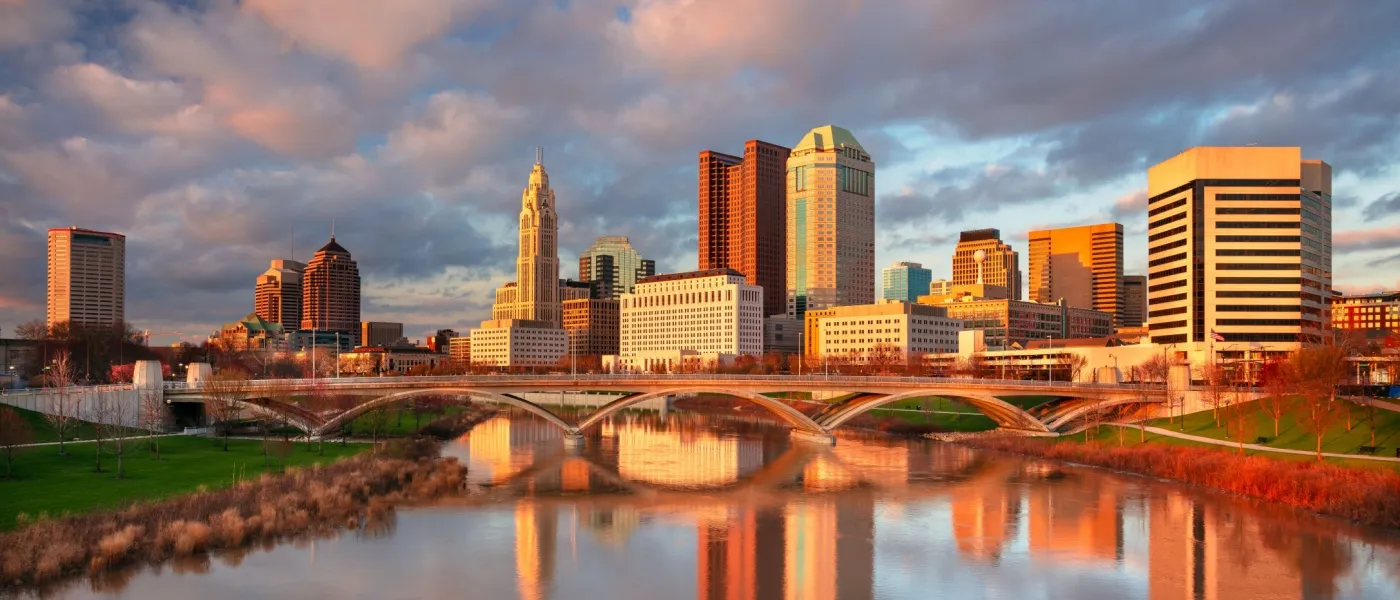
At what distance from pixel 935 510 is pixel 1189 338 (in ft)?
291

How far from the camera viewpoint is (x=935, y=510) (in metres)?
55.2

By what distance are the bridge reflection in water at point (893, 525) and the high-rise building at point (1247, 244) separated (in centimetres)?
6258

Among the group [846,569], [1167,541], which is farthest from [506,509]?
[1167,541]

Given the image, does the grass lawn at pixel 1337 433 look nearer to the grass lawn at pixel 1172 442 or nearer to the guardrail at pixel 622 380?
the grass lawn at pixel 1172 442

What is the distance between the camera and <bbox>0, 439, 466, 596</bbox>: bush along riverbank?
3625cm

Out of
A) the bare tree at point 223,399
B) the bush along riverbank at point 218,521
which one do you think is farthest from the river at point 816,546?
the bare tree at point 223,399

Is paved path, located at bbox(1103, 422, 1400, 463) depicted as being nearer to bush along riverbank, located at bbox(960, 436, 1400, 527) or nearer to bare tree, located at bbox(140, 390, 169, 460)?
bush along riverbank, located at bbox(960, 436, 1400, 527)

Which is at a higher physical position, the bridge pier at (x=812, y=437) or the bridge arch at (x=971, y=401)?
the bridge arch at (x=971, y=401)

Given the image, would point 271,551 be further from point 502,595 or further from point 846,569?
point 846,569

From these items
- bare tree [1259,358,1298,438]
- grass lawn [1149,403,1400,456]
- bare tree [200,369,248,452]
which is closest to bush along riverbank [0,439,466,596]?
bare tree [200,369,248,452]

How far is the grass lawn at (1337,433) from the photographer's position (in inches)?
2436

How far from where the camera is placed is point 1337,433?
65750 mm

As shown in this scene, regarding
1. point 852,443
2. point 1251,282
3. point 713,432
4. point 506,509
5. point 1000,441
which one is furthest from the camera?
point 1251,282

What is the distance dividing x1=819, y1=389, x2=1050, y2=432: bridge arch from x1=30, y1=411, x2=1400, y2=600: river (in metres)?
21.0
